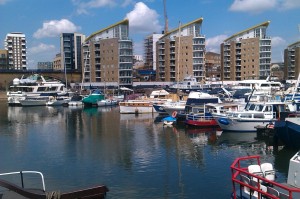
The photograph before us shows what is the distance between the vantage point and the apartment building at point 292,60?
143 metres

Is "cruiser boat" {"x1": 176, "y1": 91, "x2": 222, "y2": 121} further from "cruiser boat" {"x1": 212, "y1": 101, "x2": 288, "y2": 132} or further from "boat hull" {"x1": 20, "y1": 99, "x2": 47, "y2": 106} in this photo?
"boat hull" {"x1": 20, "y1": 99, "x2": 47, "y2": 106}

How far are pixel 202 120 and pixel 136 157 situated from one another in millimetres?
17797

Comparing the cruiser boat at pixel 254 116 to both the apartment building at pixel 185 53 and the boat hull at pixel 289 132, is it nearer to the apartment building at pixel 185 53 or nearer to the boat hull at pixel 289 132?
the boat hull at pixel 289 132

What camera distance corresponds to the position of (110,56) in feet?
406

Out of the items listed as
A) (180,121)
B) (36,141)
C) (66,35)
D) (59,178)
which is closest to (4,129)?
(36,141)

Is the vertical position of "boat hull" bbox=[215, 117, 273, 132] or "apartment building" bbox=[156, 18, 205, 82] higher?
"apartment building" bbox=[156, 18, 205, 82]

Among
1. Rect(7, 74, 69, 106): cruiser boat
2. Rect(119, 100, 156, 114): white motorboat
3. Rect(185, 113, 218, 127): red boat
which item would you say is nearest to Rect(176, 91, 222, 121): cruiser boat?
Rect(185, 113, 218, 127): red boat

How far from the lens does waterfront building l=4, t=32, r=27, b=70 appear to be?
165875 millimetres

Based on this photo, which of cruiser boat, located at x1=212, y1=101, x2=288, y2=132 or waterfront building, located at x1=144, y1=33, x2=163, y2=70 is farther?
waterfront building, located at x1=144, y1=33, x2=163, y2=70

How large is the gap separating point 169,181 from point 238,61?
120802 millimetres

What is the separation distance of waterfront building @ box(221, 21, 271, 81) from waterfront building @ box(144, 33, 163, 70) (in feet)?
147

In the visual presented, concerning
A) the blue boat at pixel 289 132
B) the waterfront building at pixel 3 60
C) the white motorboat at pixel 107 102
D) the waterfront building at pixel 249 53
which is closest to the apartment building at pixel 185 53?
the waterfront building at pixel 249 53

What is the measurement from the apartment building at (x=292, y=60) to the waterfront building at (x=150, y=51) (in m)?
60.9

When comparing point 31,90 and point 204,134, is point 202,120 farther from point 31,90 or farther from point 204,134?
point 31,90
